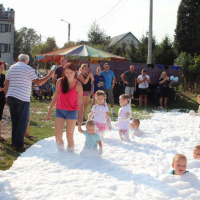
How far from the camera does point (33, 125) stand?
29.8 feet

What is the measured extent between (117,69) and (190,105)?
4593 millimetres

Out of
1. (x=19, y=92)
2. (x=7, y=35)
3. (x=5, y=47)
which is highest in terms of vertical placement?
(x=7, y=35)

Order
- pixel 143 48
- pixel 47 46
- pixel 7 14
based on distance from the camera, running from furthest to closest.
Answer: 1. pixel 47 46
2. pixel 7 14
3. pixel 143 48

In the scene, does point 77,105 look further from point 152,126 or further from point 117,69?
point 117,69

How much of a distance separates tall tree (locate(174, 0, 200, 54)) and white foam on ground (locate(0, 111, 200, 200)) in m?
21.4

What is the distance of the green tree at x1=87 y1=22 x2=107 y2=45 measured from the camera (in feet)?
149

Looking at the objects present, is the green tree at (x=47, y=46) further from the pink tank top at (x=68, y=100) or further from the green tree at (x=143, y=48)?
the pink tank top at (x=68, y=100)

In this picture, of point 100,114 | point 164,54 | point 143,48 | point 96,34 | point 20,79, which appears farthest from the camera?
point 96,34

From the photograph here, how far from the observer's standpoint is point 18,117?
20.5ft

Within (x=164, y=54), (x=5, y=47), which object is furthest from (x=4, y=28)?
(x=164, y=54)

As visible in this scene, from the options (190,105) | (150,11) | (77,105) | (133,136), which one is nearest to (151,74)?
(190,105)

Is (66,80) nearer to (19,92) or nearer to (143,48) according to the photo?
(19,92)

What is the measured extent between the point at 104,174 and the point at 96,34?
42284mm

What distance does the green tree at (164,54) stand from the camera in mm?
27859
